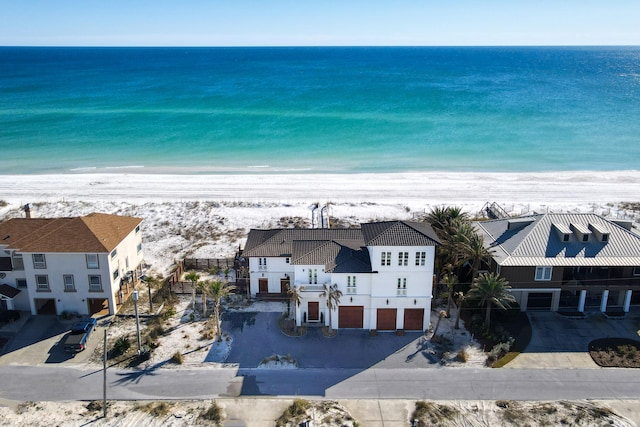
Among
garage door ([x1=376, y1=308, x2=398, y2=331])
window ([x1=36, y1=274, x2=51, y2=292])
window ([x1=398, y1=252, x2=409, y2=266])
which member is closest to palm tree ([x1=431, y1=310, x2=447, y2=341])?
garage door ([x1=376, y1=308, x2=398, y2=331])

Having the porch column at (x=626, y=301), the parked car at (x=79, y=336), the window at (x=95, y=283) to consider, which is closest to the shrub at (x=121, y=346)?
the parked car at (x=79, y=336)

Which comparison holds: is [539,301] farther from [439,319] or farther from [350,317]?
[350,317]

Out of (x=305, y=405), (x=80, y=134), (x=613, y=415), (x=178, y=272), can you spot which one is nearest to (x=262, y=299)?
(x=178, y=272)

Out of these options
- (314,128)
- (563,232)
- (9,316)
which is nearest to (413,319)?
(563,232)

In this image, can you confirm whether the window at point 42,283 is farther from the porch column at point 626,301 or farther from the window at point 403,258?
the porch column at point 626,301

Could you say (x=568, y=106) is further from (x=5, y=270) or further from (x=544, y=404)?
Answer: (x=5, y=270)

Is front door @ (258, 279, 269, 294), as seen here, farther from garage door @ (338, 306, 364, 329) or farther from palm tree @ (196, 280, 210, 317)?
garage door @ (338, 306, 364, 329)
